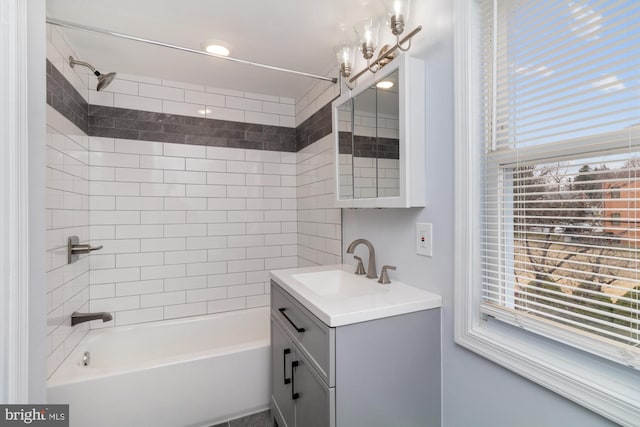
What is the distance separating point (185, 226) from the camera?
8.26 feet

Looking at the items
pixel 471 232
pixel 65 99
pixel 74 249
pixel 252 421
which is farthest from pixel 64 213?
pixel 471 232

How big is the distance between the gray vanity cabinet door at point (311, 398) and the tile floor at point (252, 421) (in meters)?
0.68

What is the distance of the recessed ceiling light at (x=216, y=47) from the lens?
191cm

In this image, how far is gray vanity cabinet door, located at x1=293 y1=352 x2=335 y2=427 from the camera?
102cm

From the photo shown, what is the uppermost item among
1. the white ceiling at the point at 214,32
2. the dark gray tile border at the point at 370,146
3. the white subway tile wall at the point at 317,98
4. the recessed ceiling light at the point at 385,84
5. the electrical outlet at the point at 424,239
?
the white ceiling at the point at 214,32

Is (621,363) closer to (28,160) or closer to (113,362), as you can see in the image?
(28,160)

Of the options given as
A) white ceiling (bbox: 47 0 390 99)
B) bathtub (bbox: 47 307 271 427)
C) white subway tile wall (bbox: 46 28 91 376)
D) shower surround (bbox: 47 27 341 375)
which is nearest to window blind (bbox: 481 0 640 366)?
white ceiling (bbox: 47 0 390 99)

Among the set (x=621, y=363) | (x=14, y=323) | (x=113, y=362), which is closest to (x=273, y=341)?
(x=14, y=323)

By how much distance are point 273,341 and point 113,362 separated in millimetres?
1396

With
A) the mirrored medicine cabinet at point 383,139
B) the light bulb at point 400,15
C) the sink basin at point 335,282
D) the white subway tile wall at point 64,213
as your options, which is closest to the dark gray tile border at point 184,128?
the white subway tile wall at point 64,213

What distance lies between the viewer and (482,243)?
1068 millimetres

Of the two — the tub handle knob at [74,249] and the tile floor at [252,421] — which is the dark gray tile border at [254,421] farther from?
the tub handle knob at [74,249]

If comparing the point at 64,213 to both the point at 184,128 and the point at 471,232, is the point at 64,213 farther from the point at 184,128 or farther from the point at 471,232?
the point at 471,232

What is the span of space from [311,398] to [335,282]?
651 millimetres
